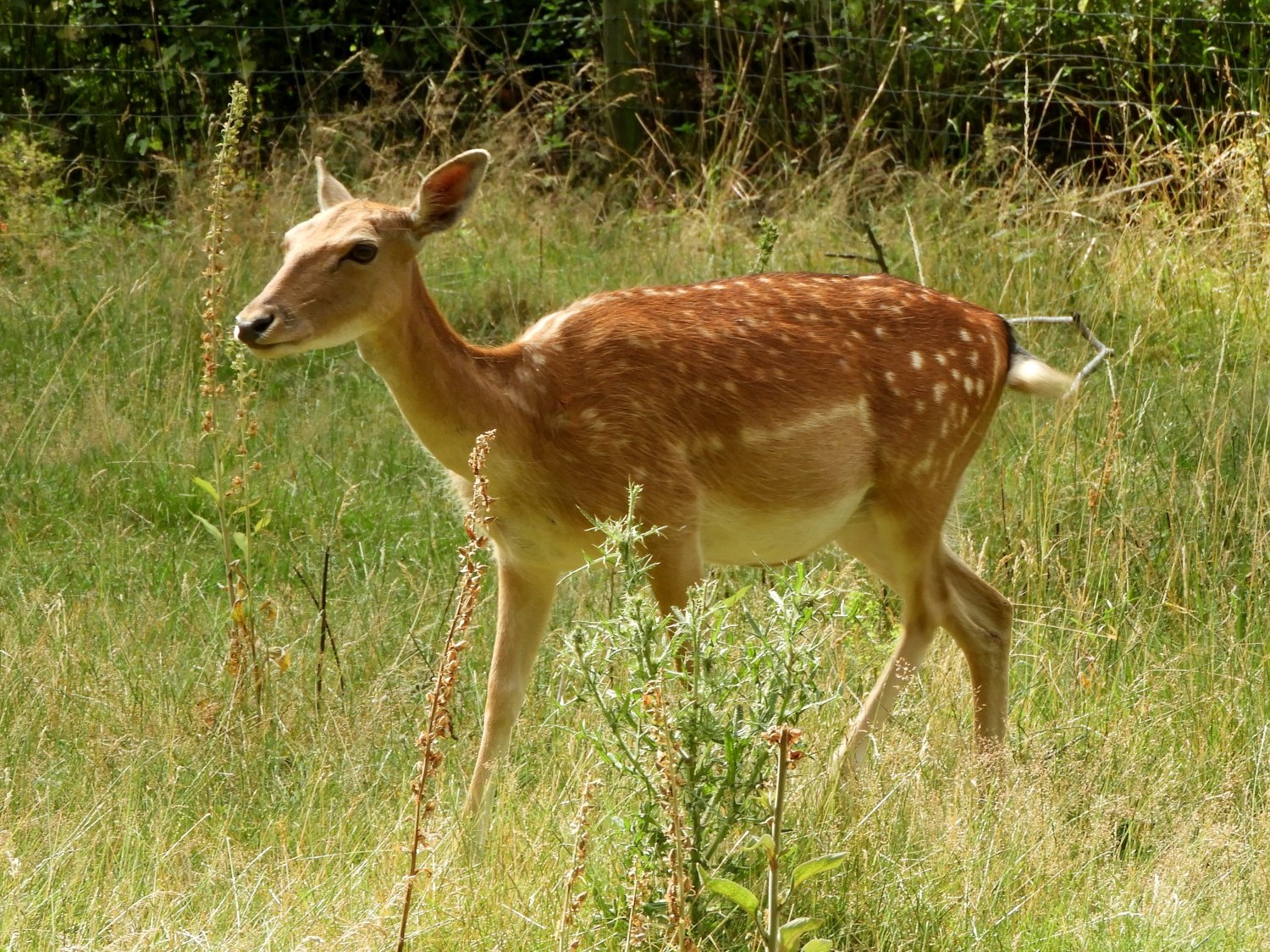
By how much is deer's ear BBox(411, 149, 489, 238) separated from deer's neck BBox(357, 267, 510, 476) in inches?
6.3

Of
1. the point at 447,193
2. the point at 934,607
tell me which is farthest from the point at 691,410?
the point at 934,607

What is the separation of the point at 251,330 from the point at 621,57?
5.89 meters

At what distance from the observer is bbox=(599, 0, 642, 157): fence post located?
30.9ft

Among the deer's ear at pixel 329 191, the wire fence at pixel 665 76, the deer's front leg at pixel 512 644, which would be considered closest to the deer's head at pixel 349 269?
the deer's ear at pixel 329 191

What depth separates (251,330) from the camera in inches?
157

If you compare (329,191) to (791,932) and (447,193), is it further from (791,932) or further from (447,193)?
(791,932)

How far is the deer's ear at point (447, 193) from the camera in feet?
14.6

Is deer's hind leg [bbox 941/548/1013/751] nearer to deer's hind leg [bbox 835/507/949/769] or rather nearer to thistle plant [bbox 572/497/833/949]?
deer's hind leg [bbox 835/507/949/769]

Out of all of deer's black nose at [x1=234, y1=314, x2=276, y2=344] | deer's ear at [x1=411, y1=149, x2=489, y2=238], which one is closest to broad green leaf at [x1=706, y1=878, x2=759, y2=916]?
deer's black nose at [x1=234, y1=314, x2=276, y2=344]

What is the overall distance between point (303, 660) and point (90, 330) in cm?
307

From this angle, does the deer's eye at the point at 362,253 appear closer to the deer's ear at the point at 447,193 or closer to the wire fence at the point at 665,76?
the deer's ear at the point at 447,193

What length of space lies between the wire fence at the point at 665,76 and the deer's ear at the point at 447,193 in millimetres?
4594

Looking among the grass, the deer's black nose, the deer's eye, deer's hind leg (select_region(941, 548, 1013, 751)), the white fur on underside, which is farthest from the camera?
the white fur on underside

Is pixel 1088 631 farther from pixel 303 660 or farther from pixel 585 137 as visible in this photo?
pixel 585 137
